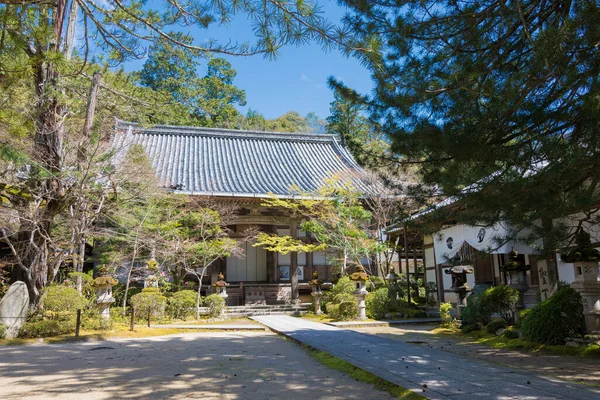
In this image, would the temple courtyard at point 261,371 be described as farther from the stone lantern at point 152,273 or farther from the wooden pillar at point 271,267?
the wooden pillar at point 271,267

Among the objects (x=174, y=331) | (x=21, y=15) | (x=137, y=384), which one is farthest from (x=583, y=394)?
(x=174, y=331)

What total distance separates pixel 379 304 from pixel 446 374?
764 centimetres

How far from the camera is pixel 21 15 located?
4.03 m

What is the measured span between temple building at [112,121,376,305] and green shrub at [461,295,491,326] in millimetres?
6462

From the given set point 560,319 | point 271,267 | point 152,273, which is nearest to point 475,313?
point 560,319

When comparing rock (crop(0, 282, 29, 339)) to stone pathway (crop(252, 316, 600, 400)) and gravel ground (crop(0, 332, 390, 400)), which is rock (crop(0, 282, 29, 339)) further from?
stone pathway (crop(252, 316, 600, 400))

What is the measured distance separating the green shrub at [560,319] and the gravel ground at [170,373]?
3791mm

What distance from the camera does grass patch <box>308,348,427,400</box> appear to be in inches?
155

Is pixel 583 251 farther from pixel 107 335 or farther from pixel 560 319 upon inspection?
pixel 107 335

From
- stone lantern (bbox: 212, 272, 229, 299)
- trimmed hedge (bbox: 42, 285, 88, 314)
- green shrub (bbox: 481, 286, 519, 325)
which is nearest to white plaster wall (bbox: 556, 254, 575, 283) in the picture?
green shrub (bbox: 481, 286, 519, 325)

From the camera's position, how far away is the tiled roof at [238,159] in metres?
15.2

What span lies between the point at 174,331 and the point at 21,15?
26.0 feet

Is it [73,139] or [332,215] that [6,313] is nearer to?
[73,139]

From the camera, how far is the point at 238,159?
18688mm
